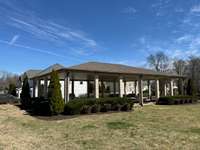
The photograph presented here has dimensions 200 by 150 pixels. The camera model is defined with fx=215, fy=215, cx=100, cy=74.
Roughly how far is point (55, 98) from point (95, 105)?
10.0 feet

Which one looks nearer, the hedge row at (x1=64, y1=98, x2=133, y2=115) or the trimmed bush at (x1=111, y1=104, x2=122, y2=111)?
the hedge row at (x1=64, y1=98, x2=133, y2=115)

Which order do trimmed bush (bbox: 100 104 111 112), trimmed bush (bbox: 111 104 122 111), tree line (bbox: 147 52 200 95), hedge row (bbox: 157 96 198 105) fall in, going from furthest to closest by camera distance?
tree line (bbox: 147 52 200 95) → hedge row (bbox: 157 96 198 105) → trimmed bush (bbox: 111 104 122 111) → trimmed bush (bbox: 100 104 111 112)

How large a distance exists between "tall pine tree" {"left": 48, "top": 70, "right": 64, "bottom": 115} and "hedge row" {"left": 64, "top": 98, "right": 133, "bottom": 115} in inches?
21.2

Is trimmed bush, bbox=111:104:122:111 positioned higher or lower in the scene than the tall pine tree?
lower

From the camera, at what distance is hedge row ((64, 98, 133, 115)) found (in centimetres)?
1506

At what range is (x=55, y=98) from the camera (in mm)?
15117

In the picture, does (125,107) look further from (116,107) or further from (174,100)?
(174,100)

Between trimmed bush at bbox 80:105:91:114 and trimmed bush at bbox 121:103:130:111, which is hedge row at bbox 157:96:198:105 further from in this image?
trimmed bush at bbox 80:105:91:114

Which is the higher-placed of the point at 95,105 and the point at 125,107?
the point at 95,105

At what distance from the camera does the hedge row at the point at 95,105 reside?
15062 mm

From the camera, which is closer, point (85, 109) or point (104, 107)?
point (85, 109)

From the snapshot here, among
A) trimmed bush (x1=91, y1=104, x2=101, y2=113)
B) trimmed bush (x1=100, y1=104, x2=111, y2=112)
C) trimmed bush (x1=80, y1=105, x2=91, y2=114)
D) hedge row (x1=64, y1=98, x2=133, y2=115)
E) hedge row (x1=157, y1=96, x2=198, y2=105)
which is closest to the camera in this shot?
hedge row (x1=64, y1=98, x2=133, y2=115)

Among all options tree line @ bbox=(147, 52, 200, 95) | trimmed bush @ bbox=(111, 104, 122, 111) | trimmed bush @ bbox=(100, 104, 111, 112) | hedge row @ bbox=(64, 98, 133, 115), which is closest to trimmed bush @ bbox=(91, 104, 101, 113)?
hedge row @ bbox=(64, 98, 133, 115)

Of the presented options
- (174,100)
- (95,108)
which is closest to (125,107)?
(95,108)
